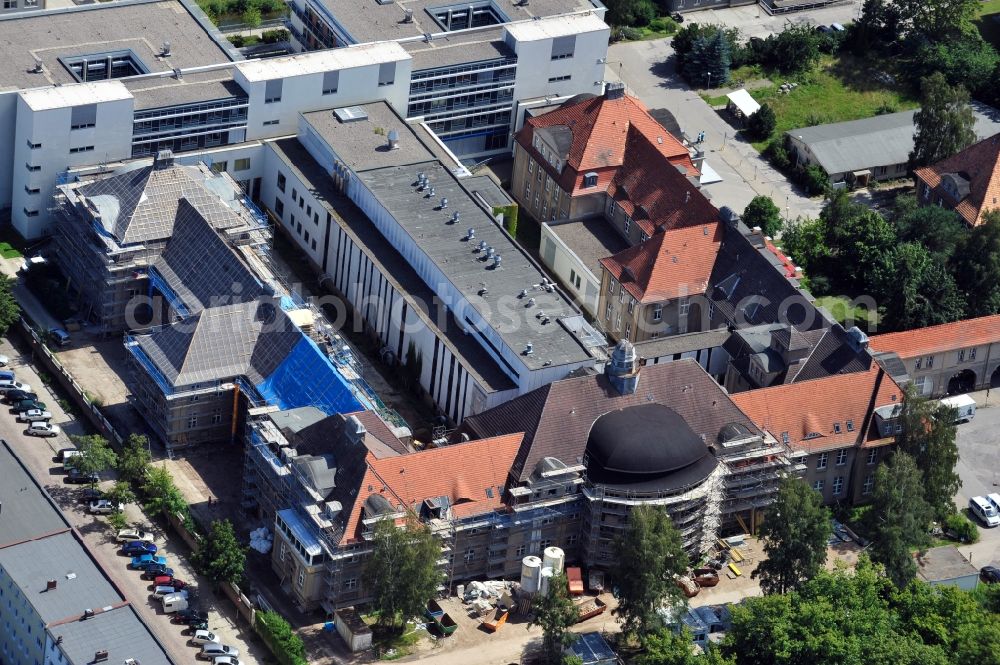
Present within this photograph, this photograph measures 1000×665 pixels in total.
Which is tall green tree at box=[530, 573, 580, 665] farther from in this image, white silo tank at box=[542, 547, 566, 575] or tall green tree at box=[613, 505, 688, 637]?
Answer: white silo tank at box=[542, 547, 566, 575]

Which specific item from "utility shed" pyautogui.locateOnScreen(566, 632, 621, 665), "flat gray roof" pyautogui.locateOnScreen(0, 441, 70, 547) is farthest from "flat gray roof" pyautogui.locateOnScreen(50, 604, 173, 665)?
"utility shed" pyautogui.locateOnScreen(566, 632, 621, 665)

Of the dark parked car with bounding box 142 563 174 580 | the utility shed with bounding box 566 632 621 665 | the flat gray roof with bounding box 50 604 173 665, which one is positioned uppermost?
the flat gray roof with bounding box 50 604 173 665

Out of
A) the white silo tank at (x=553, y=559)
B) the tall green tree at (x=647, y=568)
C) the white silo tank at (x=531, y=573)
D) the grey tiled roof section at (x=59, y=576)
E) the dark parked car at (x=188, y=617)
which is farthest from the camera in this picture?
the white silo tank at (x=553, y=559)

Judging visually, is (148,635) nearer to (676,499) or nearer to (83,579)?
(83,579)

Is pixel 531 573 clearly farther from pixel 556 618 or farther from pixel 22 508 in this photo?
pixel 22 508

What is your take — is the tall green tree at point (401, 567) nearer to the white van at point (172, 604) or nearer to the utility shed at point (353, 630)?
the utility shed at point (353, 630)

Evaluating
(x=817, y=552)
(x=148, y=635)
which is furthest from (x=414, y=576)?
(x=817, y=552)

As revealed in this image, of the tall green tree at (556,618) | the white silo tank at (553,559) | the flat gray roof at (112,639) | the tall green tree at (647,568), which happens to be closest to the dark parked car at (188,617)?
the flat gray roof at (112,639)
